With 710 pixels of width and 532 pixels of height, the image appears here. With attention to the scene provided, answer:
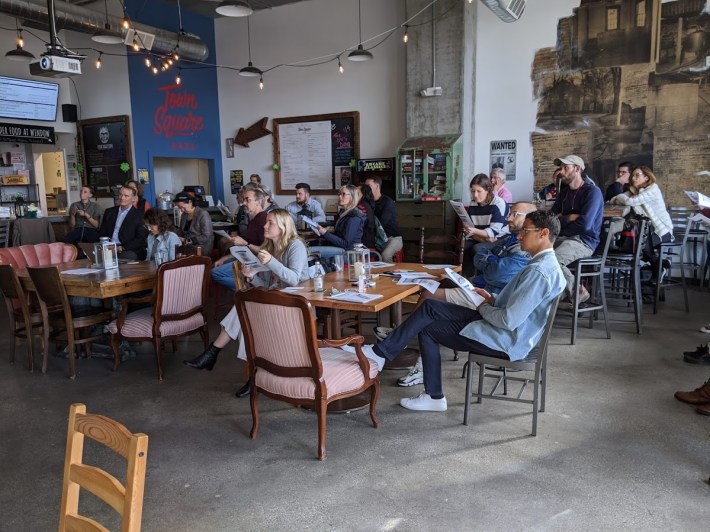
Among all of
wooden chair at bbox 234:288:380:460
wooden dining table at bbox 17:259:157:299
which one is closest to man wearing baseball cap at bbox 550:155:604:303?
wooden chair at bbox 234:288:380:460

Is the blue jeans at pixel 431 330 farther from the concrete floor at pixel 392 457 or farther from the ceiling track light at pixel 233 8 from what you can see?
the ceiling track light at pixel 233 8

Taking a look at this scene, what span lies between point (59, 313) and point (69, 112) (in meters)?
7.12

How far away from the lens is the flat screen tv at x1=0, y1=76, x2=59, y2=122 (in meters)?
9.43

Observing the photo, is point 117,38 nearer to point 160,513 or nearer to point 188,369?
point 188,369

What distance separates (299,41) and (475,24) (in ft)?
10.7

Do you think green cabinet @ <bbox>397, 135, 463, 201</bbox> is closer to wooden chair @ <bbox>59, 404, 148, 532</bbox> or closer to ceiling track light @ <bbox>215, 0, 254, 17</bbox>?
ceiling track light @ <bbox>215, 0, 254, 17</bbox>

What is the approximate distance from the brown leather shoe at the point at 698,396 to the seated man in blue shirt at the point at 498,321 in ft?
4.25

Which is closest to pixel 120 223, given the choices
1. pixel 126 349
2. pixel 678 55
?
pixel 126 349

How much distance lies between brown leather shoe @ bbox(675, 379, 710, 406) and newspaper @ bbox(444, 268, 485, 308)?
149 cm

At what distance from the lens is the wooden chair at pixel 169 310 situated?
407cm

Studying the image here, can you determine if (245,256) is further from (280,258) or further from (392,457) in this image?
(392,457)

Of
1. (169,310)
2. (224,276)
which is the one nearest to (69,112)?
(224,276)

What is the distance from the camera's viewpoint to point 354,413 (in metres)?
3.47

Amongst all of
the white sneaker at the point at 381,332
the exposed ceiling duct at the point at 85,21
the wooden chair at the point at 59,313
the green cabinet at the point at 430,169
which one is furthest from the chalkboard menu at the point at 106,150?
the white sneaker at the point at 381,332
